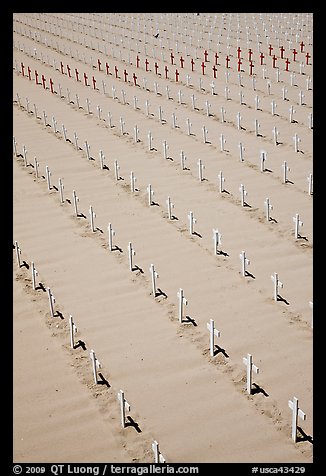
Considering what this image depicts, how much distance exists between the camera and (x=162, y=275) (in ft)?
38.8

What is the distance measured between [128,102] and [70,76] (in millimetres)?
6174

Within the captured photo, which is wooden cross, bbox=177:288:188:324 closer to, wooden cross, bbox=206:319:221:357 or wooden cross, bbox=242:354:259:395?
wooden cross, bbox=206:319:221:357

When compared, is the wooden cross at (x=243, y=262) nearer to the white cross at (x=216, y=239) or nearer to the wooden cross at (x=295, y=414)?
the white cross at (x=216, y=239)

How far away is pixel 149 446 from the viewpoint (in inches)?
301

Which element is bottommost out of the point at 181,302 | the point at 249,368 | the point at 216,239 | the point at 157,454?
the point at 157,454

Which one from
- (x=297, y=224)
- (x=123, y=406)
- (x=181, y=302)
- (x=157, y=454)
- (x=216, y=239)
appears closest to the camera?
(x=157, y=454)

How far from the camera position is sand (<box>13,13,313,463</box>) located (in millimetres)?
8062

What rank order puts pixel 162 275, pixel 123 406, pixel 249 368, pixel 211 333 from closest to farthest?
pixel 123 406, pixel 249 368, pixel 211 333, pixel 162 275

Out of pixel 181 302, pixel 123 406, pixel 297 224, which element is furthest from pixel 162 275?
pixel 123 406

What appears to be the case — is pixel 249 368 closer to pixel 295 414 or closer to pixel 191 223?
pixel 295 414

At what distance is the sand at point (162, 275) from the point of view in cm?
806

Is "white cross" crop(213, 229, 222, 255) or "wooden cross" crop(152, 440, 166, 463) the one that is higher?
"white cross" crop(213, 229, 222, 255)

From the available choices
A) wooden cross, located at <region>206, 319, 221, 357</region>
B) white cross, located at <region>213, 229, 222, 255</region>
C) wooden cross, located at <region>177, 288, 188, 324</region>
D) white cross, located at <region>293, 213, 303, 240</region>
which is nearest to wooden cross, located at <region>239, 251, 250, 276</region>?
white cross, located at <region>213, 229, 222, 255</region>
